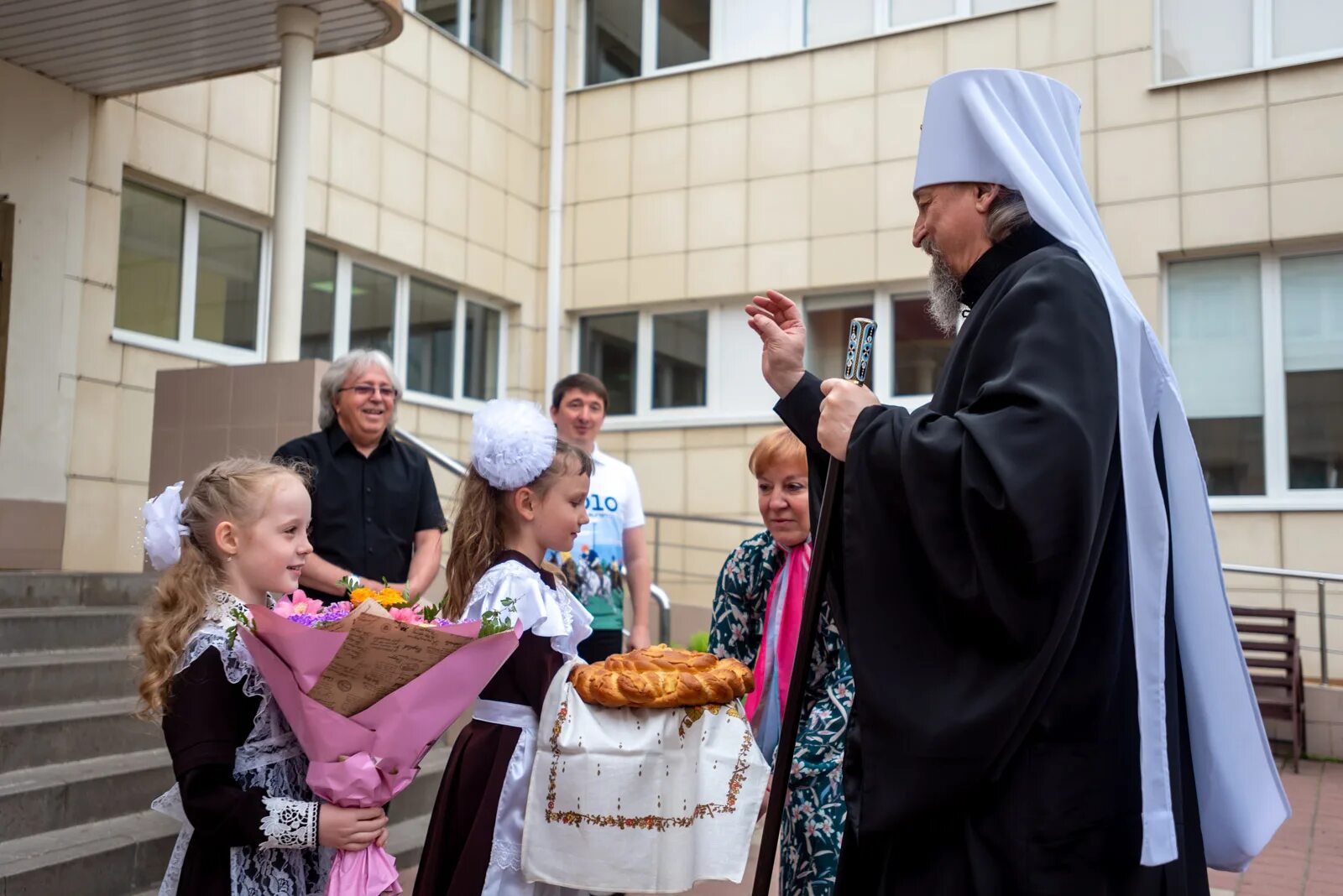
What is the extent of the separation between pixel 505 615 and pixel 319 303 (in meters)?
7.48

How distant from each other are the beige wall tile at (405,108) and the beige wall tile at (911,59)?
4.08 m

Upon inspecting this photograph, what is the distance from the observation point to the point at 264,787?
8.31 feet

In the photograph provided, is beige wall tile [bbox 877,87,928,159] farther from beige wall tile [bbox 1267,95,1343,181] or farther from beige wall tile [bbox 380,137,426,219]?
beige wall tile [bbox 380,137,426,219]

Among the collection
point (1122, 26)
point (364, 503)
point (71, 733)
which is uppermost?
point (1122, 26)

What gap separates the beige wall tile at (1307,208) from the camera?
359 inches

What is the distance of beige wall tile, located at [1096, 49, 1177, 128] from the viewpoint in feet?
31.8

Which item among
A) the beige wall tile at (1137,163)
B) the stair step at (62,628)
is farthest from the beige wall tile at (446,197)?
the stair step at (62,628)

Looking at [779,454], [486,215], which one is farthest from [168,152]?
[779,454]

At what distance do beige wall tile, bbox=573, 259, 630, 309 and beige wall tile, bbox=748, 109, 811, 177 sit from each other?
163cm

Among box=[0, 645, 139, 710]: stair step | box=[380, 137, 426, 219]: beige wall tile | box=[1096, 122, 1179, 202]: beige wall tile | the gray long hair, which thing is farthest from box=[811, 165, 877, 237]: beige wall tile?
box=[0, 645, 139, 710]: stair step

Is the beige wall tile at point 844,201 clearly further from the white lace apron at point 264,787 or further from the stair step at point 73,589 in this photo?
the white lace apron at point 264,787

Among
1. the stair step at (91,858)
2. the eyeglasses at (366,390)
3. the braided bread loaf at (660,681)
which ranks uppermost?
the eyeglasses at (366,390)

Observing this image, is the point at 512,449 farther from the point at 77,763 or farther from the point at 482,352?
the point at 482,352

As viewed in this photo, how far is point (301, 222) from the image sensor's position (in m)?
7.45
